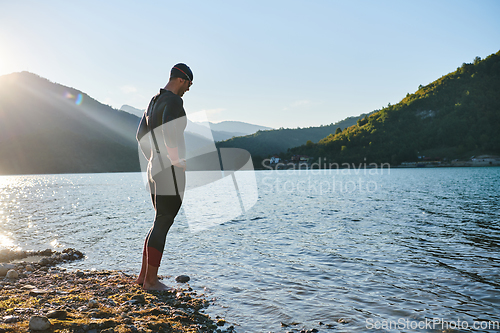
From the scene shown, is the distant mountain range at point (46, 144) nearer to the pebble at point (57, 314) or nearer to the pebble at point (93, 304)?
the pebble at point (93, 304)

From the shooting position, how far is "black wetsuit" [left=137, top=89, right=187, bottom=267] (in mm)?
5116

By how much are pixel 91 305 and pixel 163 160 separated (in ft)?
8.19

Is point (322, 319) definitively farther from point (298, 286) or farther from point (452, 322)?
point (452, 322)

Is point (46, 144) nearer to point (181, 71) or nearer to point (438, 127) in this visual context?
point (181, 71)

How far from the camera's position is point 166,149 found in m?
5.35

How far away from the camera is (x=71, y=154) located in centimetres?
16875

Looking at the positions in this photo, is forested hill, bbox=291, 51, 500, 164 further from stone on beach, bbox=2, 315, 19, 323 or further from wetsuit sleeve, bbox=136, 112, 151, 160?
stone on beach, bbox=2, 315, 19, 323

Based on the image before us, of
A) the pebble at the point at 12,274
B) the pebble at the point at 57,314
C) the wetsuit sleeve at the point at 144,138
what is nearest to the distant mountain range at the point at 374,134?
the pebble at the point at 12,274

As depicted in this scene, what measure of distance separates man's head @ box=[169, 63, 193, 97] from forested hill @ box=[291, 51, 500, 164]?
172517mm

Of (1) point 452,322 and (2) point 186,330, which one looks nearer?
(2) point 186,330

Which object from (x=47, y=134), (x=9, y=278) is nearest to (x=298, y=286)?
(x=9, y=278)

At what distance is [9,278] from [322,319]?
642cm

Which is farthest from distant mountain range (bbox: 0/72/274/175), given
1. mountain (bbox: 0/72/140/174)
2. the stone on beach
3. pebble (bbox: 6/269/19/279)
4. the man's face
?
the stone on beach

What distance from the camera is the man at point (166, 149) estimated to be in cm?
512
